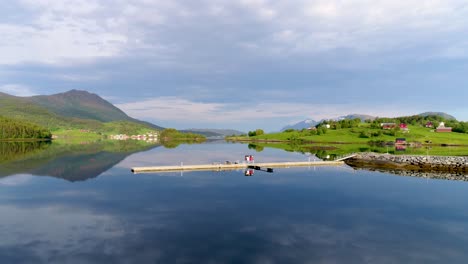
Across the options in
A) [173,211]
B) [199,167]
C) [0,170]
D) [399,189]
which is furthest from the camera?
[199,167]

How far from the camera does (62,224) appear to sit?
27906mm

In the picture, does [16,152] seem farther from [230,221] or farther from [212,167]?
[230,221]

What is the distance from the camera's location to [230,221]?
28.7 metres

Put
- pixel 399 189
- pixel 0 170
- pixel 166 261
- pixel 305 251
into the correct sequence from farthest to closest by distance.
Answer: pixel 0 170
pixel 399 189
pixel 305 251
pixel 166 261

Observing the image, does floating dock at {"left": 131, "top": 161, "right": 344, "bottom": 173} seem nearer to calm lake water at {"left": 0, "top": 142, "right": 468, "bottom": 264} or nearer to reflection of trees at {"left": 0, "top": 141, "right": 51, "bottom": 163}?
calm lake water at {"left": 0, "top": 142, "right": 468, "bottom": 264}

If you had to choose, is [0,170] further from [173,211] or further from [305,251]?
[305,251]

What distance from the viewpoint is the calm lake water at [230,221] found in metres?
21.4

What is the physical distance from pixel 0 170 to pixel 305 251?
65515 mm

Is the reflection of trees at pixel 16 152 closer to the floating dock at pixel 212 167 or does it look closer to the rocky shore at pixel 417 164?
the floating dock at pixel 212 167

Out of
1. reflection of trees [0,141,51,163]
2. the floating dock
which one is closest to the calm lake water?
the floating dock

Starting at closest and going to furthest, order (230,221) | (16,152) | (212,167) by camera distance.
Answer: (230,221)
(212,167)
(16,152)

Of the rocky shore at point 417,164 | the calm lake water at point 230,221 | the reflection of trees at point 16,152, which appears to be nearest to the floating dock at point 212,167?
the rocky shore at point 417,164

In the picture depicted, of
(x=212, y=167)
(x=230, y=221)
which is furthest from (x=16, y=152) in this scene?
(x=230, y=221)

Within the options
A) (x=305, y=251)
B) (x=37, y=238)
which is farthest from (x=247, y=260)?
(x=37, y=238)
